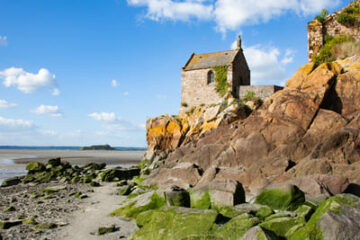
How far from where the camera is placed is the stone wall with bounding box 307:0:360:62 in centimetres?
2166

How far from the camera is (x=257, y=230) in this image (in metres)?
5.80

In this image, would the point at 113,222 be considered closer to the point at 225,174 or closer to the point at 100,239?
the point at 100,239

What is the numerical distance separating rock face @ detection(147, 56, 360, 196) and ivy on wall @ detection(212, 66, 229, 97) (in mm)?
11365

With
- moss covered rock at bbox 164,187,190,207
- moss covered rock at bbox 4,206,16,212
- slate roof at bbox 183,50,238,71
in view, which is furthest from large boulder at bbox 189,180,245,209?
slate roof at bbox 183,50,238,71

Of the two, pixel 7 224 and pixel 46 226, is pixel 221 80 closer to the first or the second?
pixel 46 226

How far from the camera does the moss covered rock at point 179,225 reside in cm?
711

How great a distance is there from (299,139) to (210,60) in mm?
20291

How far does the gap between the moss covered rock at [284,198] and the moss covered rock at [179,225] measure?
102 inches

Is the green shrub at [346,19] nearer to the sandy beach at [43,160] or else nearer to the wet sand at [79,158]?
the sandy beach at [43,160]

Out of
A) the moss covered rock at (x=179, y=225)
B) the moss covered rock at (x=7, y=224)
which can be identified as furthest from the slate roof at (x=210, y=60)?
the moss covered rock at (x=7, y=224)

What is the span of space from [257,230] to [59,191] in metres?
14.3

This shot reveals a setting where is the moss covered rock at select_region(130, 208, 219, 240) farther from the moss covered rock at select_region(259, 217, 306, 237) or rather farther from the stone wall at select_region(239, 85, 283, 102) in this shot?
the stone wall at select_region(239, 85, 283, 102)

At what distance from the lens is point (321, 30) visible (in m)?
21.8

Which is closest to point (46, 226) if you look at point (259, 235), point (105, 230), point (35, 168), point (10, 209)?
point (105, 230)
